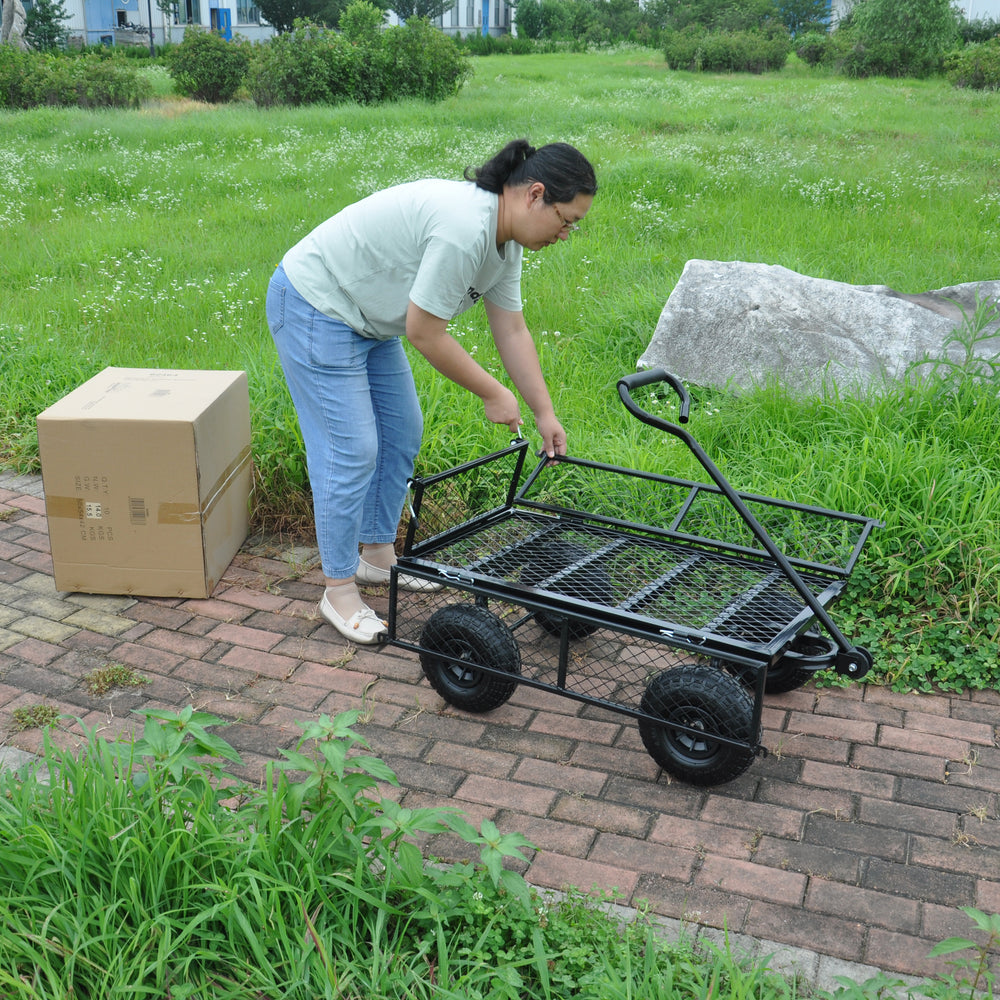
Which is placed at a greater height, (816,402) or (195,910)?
(816,402)

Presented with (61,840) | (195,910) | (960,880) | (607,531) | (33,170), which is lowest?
(960,880)

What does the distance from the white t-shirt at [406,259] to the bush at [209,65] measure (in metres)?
20.8

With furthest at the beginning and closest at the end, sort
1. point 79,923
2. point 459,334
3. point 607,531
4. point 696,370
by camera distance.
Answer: point 459,334 < point 696,370 < point 607,531 < point 79,923

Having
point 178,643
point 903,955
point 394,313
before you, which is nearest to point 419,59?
point 394,313

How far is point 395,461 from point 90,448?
3.74 feet

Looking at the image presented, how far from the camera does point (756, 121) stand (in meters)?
13.9

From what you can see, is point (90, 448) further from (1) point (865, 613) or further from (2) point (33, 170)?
(2) point (33, 170)

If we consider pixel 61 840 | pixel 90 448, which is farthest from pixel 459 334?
pixel 61 840

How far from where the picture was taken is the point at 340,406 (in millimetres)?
3443

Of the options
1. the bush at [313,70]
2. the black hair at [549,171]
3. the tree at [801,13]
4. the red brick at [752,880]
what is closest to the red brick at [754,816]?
the red brick at [752,880]

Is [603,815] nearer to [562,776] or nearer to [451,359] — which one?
[562,776]

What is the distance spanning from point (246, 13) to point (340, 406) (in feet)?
181

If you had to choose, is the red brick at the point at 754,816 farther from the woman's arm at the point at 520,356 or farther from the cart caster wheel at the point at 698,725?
the woman's arm at the point at 520,356

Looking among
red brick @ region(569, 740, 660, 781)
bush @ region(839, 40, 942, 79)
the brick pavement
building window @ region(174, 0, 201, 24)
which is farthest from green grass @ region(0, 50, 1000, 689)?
building window @ region(174, 0, 201, 24)
